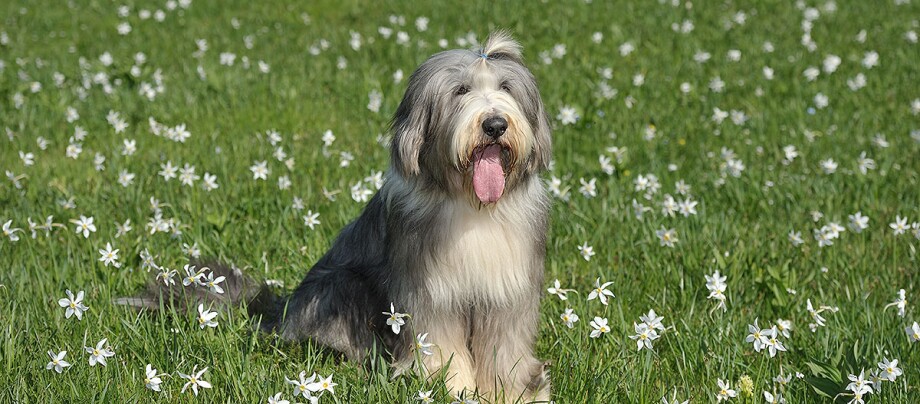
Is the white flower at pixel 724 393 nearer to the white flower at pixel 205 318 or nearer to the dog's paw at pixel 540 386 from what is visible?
the dog's paw at pixel 540 386

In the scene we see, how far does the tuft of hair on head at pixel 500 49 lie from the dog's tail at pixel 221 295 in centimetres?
155

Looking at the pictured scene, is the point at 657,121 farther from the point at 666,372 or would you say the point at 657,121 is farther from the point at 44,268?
the point at 44,268

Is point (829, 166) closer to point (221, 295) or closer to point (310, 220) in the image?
point (310, 220)

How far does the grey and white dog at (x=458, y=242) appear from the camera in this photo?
3355 millimetres

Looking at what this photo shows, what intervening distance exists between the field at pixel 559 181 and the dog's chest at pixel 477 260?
10.1 inches

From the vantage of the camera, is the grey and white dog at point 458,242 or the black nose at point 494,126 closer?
the black nose at point 494,126

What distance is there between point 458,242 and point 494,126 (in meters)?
0.54

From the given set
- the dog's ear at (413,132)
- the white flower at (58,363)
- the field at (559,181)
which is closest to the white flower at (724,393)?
the field at (559,181)

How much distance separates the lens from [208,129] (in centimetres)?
683

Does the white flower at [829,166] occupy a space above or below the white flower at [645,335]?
below

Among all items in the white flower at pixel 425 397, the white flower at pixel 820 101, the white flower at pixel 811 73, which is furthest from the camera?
the white flower at pixel 811 73

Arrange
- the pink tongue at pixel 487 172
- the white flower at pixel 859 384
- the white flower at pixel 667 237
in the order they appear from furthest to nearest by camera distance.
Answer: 1. the white flower at pixel 667 237
2. the pink tongue at pixel 487 172
3. the white flower at pixel 859 384

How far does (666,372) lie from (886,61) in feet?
20.5

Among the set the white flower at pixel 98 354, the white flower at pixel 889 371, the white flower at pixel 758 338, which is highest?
the white flower at pixel 98 354
